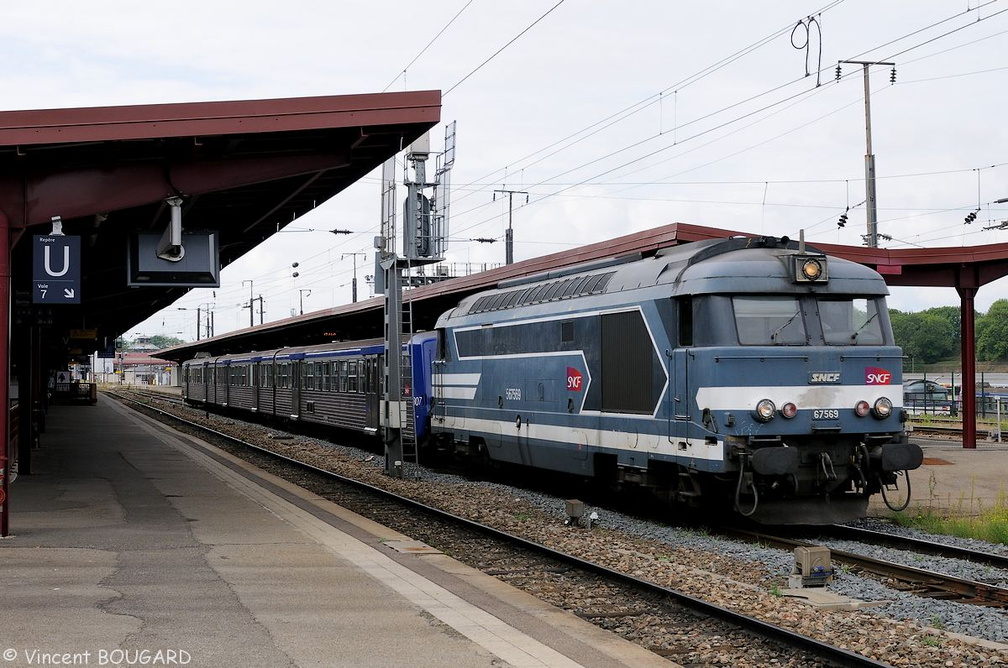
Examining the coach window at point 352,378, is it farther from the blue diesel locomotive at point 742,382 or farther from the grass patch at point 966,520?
the grass patch at point 966,520

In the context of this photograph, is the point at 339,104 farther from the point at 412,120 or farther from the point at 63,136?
the point at 63,136

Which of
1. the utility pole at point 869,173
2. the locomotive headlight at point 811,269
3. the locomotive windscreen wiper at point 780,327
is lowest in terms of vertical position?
the locomotive windscreen wiper at point 780,327

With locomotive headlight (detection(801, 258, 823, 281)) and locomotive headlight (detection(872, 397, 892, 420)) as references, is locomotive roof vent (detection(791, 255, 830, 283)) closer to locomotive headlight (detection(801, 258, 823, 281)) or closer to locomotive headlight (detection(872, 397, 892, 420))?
locomotive headlight (detection(801, 258, 823, 281))

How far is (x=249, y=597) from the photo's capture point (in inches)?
336

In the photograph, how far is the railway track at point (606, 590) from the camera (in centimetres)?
749

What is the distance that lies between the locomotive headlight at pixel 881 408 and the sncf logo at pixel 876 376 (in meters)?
0.20

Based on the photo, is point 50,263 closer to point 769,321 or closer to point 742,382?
point 742,382

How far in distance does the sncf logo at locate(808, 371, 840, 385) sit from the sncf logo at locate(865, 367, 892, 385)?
44cm

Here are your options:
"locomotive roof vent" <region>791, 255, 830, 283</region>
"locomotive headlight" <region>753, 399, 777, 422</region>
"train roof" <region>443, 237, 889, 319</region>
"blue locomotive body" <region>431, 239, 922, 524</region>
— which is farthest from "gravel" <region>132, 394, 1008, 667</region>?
"locomotive roof vent" <region>791, 255, 830, 283</region>

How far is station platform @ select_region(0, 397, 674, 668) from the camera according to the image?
22.5 ft

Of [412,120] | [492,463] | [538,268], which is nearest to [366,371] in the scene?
[538,268]

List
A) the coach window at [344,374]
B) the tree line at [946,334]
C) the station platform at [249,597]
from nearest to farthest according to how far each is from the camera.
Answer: the station platform at [249,597]
the coach window at [344,374]
the tree line at [946,334]

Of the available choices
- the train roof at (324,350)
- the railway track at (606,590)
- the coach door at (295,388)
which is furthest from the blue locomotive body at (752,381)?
the coach door at (295,388)

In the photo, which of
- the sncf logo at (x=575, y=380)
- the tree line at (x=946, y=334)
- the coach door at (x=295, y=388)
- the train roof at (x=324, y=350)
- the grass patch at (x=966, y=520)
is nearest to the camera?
the grass patch at (x=966, y=520)
